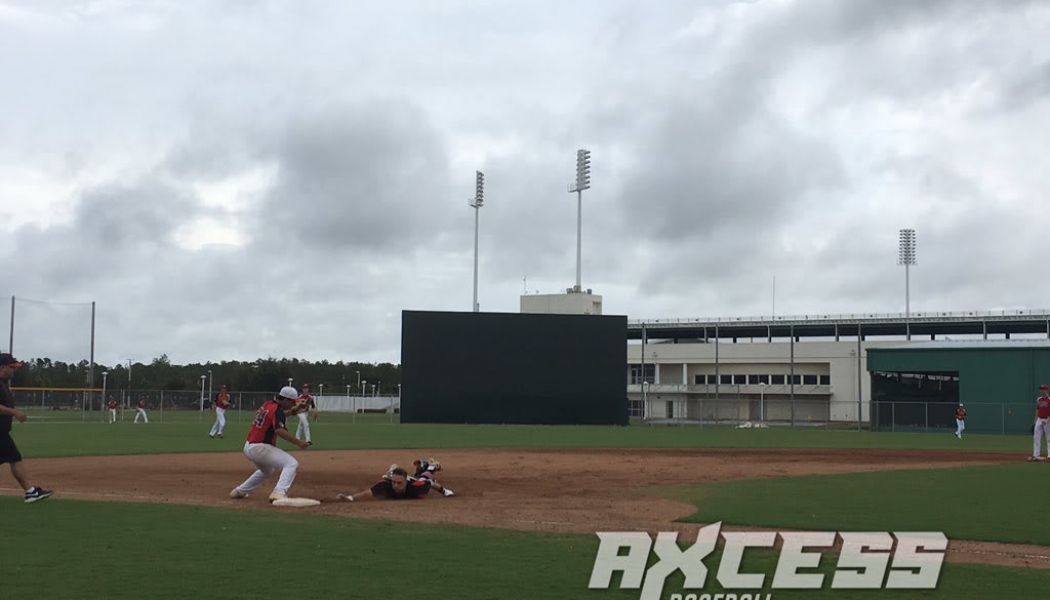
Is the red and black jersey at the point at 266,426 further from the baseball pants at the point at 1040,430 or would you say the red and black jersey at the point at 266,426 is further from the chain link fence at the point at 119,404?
the chain link fence at the point at 119,404

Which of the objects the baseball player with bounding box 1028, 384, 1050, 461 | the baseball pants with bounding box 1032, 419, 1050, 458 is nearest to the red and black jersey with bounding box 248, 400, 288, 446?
the baseball player with bounding box 1028, 384, 1050, 461

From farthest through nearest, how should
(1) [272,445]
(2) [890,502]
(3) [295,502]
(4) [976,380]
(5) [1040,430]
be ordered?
(4) [976,380], (5) [1040,430], (2) [890,502], (1) [272,445], (3) [295,502]

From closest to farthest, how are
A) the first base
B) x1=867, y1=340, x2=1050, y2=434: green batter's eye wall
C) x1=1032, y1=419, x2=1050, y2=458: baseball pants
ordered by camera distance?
the first base, x1=1032, y1=419, x2=1050, y2=458: baseball pants, x1=867, y1=340, x2=1050, y2=434: green batter's eye wall

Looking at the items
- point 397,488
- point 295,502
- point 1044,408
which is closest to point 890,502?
point 397,488

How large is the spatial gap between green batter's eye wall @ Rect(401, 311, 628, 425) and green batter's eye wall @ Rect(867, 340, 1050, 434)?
1523 cm

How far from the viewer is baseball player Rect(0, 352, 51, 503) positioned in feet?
46.0

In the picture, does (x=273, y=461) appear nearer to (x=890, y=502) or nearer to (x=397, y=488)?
(x=397, y=488)

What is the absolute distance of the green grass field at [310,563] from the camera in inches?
321

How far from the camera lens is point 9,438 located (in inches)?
558

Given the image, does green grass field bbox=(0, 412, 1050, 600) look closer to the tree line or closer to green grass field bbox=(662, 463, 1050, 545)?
green grass field bbox=(662, 463, 1050, 545)

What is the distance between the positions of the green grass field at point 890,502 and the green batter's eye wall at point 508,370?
126 ft

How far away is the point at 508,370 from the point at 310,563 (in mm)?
50756

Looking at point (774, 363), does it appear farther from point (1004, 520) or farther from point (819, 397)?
point (1004, 520)

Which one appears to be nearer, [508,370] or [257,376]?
[508,370]
